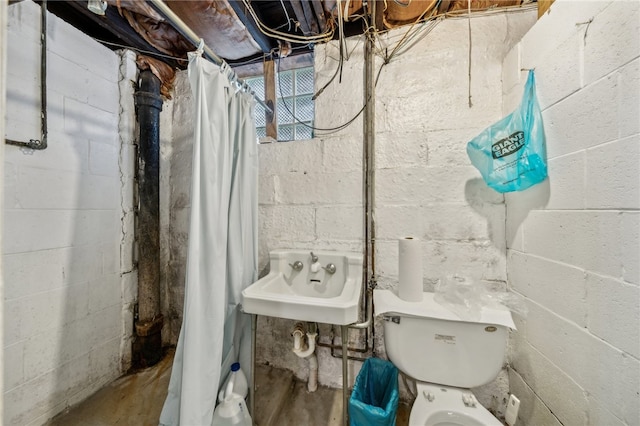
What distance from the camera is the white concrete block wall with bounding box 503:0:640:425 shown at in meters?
0.66

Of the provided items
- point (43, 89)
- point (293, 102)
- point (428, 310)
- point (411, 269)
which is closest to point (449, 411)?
point (428, 310)

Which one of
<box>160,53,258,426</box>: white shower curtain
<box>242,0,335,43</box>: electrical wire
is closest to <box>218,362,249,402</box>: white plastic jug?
<box>160,53,258,426</box>: white shower curtain

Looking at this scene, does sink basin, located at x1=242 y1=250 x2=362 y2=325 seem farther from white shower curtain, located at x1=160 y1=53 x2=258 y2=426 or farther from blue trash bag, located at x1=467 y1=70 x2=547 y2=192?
blue trash bag, located at x1=467 y1=70 x2=547 y2=192

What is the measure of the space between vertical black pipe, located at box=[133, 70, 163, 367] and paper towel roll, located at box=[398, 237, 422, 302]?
1596mm

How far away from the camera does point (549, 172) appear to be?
0.93 metres

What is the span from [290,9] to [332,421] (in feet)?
7.59

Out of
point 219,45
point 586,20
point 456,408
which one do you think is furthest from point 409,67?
point 456,408

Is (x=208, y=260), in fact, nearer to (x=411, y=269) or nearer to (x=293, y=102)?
(x=411, y=269)

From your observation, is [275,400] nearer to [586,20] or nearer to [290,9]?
[586,20]

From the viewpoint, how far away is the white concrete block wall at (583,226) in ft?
2.18

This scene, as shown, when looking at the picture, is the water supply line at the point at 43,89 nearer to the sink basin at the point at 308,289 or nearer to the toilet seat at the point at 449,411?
the sink basin at the point at 308,289

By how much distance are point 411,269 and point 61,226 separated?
5.94 ft

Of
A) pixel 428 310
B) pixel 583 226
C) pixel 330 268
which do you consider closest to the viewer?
pixel 583 226

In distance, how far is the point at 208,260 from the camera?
1034 millimetres
